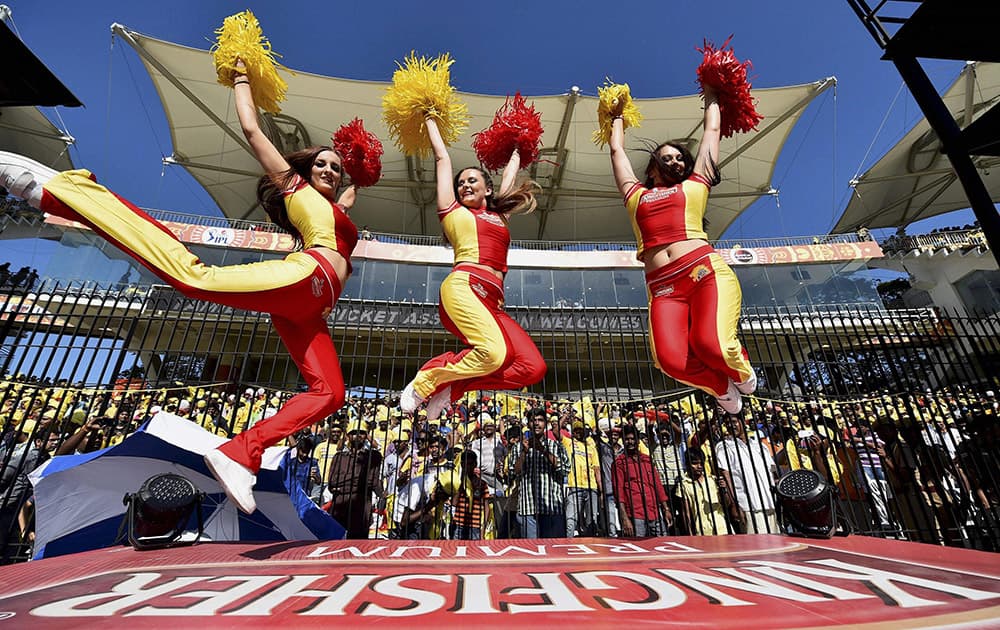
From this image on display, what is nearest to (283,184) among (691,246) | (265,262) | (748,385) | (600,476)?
(265,262)

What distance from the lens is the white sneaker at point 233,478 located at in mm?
2510

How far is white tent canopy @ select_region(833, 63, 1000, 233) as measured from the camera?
19781mm

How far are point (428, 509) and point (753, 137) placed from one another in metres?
21.7

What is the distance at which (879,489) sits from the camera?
533 cm

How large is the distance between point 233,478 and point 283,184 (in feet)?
6.33

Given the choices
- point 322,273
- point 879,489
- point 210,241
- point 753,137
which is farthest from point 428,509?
point 753,137

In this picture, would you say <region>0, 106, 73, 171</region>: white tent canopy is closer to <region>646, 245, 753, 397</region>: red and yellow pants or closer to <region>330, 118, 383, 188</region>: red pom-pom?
<region>330, 118, 383, 188</region>: red pom-pom

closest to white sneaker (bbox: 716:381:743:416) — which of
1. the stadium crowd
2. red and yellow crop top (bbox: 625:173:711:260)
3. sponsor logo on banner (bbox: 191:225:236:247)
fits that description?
red and yellow crop top (bbox: 625:173:711:260)

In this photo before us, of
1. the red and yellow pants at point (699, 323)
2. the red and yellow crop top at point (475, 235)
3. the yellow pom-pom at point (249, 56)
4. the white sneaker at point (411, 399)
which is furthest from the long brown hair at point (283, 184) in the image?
the red and yellow pants at point (699, 323)

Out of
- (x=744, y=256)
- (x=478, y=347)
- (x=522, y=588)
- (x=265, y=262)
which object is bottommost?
(x=522, y=588)

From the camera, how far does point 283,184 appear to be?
3.39 m

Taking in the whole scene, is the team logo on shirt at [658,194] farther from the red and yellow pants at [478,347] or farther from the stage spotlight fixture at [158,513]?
the stage spotlight fixture at [158,513]

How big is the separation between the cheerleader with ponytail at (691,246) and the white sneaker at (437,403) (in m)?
1.43

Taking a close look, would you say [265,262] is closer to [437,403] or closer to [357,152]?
[437,403]
